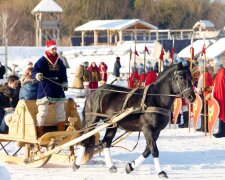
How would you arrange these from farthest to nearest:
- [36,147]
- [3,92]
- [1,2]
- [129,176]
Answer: [1,2] < [3,92] < [36,147] < [129,176]

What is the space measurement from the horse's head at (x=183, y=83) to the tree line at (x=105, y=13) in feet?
178

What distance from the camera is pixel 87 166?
12.6 meters

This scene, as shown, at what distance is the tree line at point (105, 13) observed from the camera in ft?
233

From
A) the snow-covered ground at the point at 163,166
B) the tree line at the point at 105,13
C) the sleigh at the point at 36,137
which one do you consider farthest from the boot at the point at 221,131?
the tree line at the point at 105,13

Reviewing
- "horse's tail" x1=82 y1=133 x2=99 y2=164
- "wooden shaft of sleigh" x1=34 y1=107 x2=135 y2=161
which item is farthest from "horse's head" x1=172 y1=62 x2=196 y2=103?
"horse's tail" x1=82 y1=133 x2=99 y2=164

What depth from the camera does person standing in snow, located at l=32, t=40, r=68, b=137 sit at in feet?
40.5

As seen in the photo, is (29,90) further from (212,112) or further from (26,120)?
(212,112)

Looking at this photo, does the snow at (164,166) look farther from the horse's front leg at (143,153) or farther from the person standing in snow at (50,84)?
the person standing in snow at (50,84)

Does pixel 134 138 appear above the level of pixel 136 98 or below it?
below

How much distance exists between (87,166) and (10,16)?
57.8 metres

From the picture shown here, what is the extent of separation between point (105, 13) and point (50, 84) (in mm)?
69512

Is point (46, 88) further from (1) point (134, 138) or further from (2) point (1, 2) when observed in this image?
(2) point (1, 2)

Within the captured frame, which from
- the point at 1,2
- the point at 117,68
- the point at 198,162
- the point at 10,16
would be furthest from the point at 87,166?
the point at 1,2

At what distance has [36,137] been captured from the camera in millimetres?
12266
